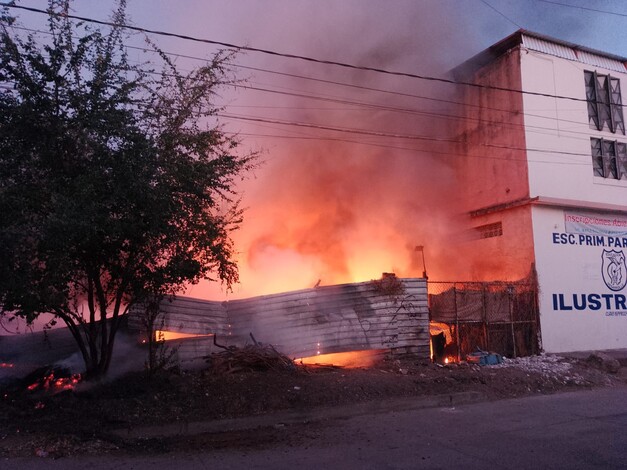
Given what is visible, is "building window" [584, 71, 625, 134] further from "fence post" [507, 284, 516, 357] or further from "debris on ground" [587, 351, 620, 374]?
"debris on ground" [587, 351, 620, 374]

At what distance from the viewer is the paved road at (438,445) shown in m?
5.75

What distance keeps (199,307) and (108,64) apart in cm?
544

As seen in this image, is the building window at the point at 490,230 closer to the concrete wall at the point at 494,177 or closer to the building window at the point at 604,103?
the concrete wall at the point at 494,177

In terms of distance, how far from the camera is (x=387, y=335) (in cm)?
1160

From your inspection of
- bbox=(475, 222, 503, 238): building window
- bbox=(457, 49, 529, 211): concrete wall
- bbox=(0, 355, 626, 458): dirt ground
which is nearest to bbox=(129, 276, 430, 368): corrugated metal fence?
bbox=(0, 355, 626, 458): dirt ground

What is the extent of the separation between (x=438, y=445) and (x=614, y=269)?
13.5 metres

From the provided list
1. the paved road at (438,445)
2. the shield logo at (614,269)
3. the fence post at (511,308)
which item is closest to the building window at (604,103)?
the shield logo at (614,269)

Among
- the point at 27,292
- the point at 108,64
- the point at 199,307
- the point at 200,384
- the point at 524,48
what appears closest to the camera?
the point at 27,292

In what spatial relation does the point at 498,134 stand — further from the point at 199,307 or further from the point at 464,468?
the point at 464,468

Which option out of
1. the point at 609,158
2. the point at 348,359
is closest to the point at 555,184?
the point at 609,158

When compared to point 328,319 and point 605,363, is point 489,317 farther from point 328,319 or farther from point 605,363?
point 328,319

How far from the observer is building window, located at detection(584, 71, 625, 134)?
18.1 metres

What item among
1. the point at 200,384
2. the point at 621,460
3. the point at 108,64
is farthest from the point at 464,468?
the point at 108,64

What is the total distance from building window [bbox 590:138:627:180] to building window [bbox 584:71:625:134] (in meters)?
0.49
